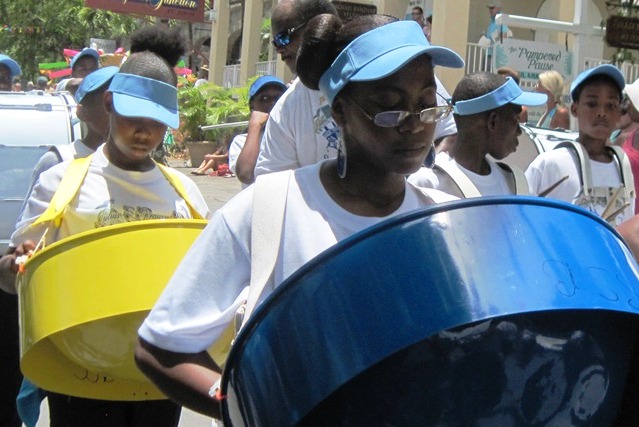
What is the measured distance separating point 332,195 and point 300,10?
5.91 feet

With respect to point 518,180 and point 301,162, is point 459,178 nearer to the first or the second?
point 518,180

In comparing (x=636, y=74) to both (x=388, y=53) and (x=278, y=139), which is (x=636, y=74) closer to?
(x=278, y=139)

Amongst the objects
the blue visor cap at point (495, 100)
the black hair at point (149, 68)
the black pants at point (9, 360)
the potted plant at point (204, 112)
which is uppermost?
the black hair at point (149, 68)

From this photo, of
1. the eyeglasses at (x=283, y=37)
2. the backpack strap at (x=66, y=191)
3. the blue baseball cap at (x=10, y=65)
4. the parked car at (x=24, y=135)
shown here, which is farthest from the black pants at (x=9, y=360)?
the blue baseball cap at (x=10, y=65)

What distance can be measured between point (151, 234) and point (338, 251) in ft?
3.57

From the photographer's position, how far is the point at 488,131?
3707 millimetres

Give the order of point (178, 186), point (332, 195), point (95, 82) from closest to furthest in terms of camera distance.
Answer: point (332, 195)
point (178, 186)
point (95, 82)

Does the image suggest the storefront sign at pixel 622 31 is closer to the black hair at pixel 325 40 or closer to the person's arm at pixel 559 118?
the person's arm at pixel 559 118

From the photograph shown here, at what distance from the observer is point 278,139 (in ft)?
11.4

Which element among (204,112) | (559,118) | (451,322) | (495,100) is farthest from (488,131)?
(204,112)

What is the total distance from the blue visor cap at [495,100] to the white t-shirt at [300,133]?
26 cm

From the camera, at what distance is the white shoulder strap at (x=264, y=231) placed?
1692 millimetres

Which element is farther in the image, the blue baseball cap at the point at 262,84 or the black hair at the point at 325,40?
the blue baseball cap at the point at 262,84

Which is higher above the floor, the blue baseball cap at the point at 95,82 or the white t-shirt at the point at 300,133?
the blue baseball cap at the point at 95,82
